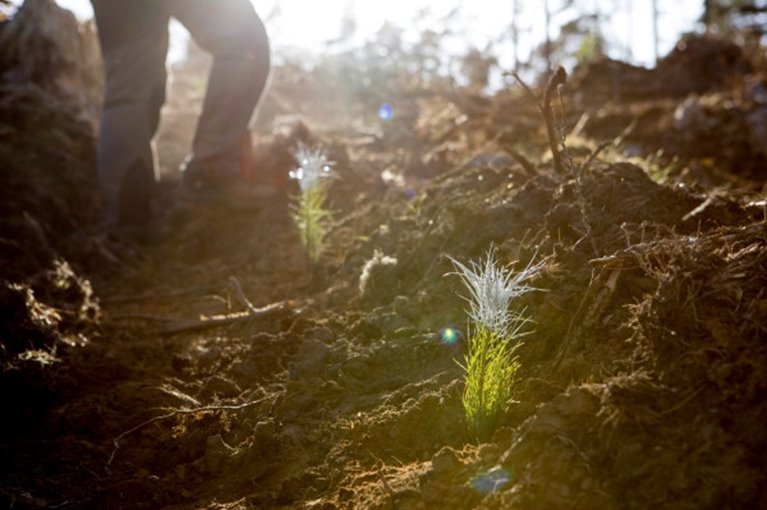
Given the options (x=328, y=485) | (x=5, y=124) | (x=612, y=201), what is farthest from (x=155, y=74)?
(x=328, y=485)

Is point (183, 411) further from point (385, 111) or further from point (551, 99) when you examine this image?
point (385, 111)

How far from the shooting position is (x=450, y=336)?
223 cm

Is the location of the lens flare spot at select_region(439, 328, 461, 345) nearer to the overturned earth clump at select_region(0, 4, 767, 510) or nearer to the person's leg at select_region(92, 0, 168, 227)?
the overturned earth clump at select_region(0, 4, 767, 510)

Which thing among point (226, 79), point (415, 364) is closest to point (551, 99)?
point (415, 364)

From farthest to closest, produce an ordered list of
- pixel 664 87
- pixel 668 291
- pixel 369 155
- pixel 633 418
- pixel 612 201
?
pixel 664 87, pixel 369 155, pixel 612 201, pixel 668 291, pixel 633 418

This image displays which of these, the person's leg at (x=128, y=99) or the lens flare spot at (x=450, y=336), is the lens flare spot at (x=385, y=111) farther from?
the lens flare spot at (x=450, y=336)

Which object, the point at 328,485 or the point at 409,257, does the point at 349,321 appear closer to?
the point at 409,257

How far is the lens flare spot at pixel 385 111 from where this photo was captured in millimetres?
9797

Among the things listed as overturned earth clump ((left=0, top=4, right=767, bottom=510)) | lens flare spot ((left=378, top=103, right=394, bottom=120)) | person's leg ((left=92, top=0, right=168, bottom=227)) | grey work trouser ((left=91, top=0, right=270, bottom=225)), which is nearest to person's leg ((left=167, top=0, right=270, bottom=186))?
grey work trouser ((left=91, top=0, right=270, bottom=225))

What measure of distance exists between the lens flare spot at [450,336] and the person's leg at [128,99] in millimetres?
3252

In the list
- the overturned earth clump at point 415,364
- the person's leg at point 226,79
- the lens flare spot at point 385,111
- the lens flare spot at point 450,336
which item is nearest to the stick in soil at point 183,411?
the overturned earth clump at point 415,364

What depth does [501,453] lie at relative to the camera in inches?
62.0

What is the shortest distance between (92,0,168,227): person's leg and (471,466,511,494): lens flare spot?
3899 millimetres

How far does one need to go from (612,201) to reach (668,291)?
94 centimetres
